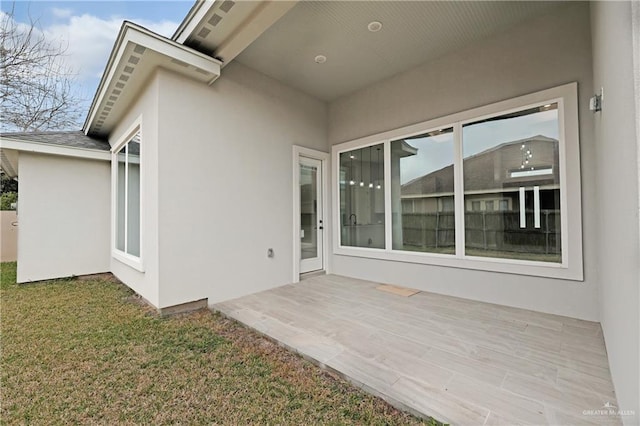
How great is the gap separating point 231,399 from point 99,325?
2.31 m

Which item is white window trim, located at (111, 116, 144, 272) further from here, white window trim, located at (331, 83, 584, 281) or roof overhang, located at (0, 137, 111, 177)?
white window trim, located at (331, 83, 584, 281)

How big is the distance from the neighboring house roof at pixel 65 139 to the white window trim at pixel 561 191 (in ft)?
19.4

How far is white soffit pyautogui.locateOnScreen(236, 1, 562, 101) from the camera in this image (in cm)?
317

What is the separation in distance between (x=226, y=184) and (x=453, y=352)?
3.43 meters

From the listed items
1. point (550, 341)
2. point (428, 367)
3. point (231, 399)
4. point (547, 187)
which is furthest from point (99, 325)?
point (547, 187)

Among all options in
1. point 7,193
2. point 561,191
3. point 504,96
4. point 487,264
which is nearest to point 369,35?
point 504,96

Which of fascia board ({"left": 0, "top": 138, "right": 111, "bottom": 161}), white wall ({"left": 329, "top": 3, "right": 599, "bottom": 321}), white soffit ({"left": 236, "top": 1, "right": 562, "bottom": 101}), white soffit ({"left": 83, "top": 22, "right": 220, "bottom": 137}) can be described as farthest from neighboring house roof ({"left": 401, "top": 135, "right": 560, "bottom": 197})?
fascia board ({"left": 0, "top": 138, "right": 111, "bottom": 161})

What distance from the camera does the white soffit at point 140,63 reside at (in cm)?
301

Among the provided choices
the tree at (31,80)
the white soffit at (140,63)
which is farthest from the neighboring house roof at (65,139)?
the tree at (31,80)

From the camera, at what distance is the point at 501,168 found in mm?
3629

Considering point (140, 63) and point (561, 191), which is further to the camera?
point (140, 63)

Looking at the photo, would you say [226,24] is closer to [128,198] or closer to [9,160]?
[128,198]

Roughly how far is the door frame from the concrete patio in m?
1.11

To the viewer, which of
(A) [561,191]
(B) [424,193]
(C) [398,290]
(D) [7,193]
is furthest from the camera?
(D) [7,193]
